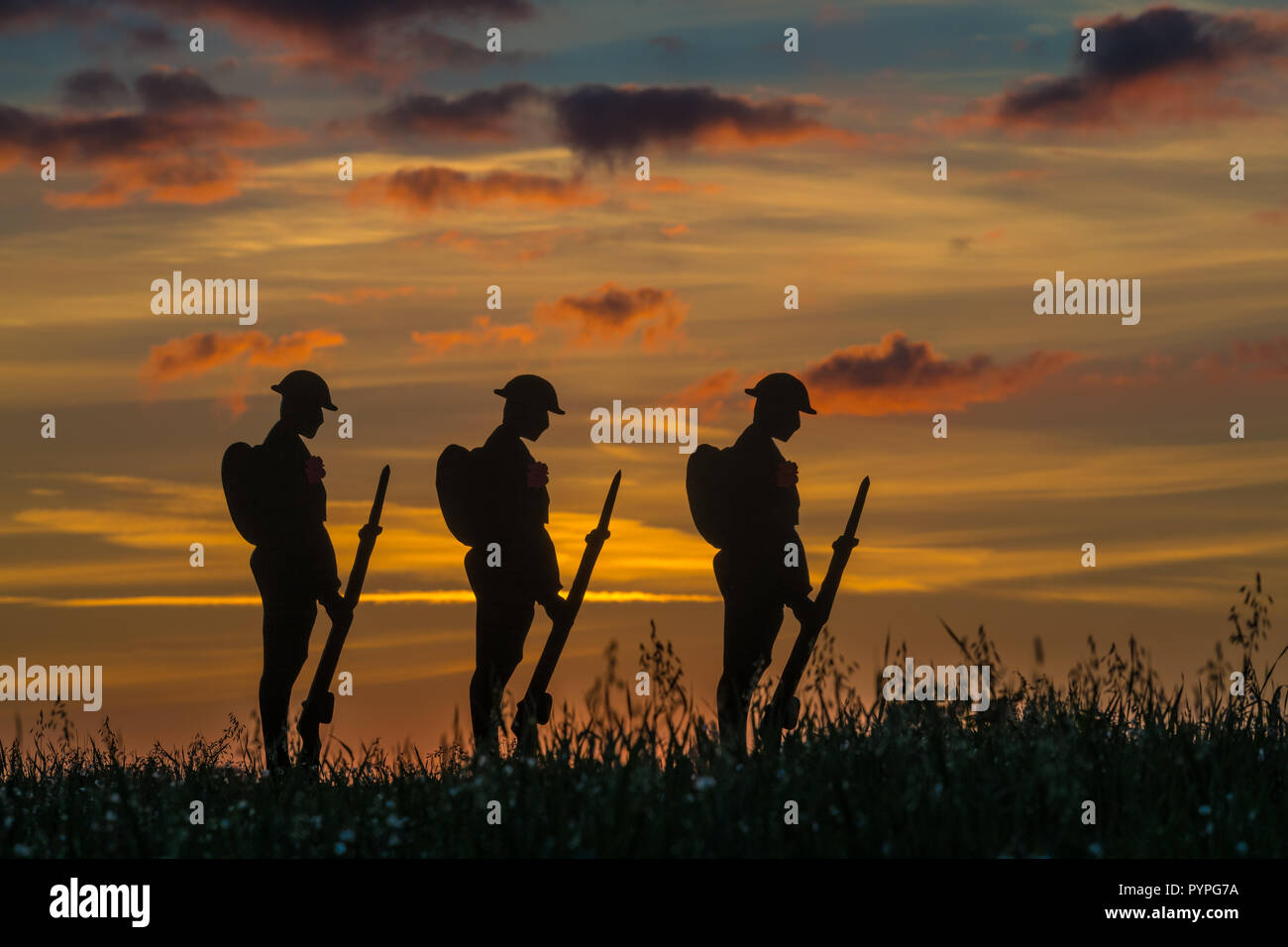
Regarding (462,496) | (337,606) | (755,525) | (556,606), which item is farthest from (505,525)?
(755,525)

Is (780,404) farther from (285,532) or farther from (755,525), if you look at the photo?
(285,532)

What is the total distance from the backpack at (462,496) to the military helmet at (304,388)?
1182 millimetres

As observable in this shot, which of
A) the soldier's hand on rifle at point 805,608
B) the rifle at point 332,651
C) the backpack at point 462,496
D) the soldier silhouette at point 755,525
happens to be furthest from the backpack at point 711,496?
the rifle at point 332,651

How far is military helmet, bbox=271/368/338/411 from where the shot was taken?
12852 millimetres

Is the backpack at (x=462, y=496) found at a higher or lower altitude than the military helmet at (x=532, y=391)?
lower

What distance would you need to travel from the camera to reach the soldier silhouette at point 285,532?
12.7m

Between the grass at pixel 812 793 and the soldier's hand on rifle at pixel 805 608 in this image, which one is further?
the soldier's hand on rifle at pixel 805 608

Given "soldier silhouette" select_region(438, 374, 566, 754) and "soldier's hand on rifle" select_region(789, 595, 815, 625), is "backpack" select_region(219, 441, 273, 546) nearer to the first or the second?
"soldier silhouette" select_region(438, 374, 566, 754)

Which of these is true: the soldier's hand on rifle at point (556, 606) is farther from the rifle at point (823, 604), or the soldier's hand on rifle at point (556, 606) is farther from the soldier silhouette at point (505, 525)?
the rifle at point (823, 604)

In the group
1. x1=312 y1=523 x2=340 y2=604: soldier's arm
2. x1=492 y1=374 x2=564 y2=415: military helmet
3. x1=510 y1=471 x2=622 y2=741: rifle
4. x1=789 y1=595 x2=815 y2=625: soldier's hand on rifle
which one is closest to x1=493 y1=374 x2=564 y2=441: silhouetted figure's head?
x1=492 y1=374 x2=564 y2=415: military helmet
